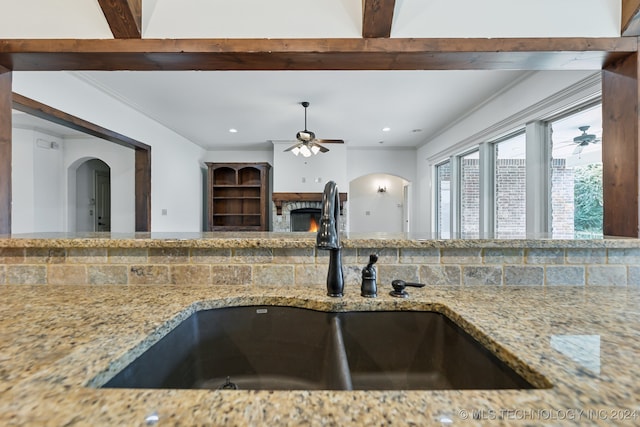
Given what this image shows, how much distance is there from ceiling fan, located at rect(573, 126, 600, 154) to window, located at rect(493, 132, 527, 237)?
1.69 ft

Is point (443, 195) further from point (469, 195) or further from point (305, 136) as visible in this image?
point (305, 136)

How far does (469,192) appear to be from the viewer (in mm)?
4559

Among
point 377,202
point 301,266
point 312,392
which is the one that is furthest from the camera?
point 377,202

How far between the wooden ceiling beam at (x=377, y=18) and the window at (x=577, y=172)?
6.76ft

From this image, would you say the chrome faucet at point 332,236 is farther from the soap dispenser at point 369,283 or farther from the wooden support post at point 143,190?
the wooden support post at point 143,190

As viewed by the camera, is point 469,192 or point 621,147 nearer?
point 621,147

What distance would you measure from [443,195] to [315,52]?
460cm

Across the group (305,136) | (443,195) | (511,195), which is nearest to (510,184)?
(511,195)

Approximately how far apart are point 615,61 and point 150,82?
3831mm

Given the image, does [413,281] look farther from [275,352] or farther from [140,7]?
[140,7]

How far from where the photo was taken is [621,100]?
1488mm

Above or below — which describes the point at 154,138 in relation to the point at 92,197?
above

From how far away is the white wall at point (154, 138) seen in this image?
2.81 m

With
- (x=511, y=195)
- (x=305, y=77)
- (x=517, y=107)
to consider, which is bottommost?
(x=511, y=195)
